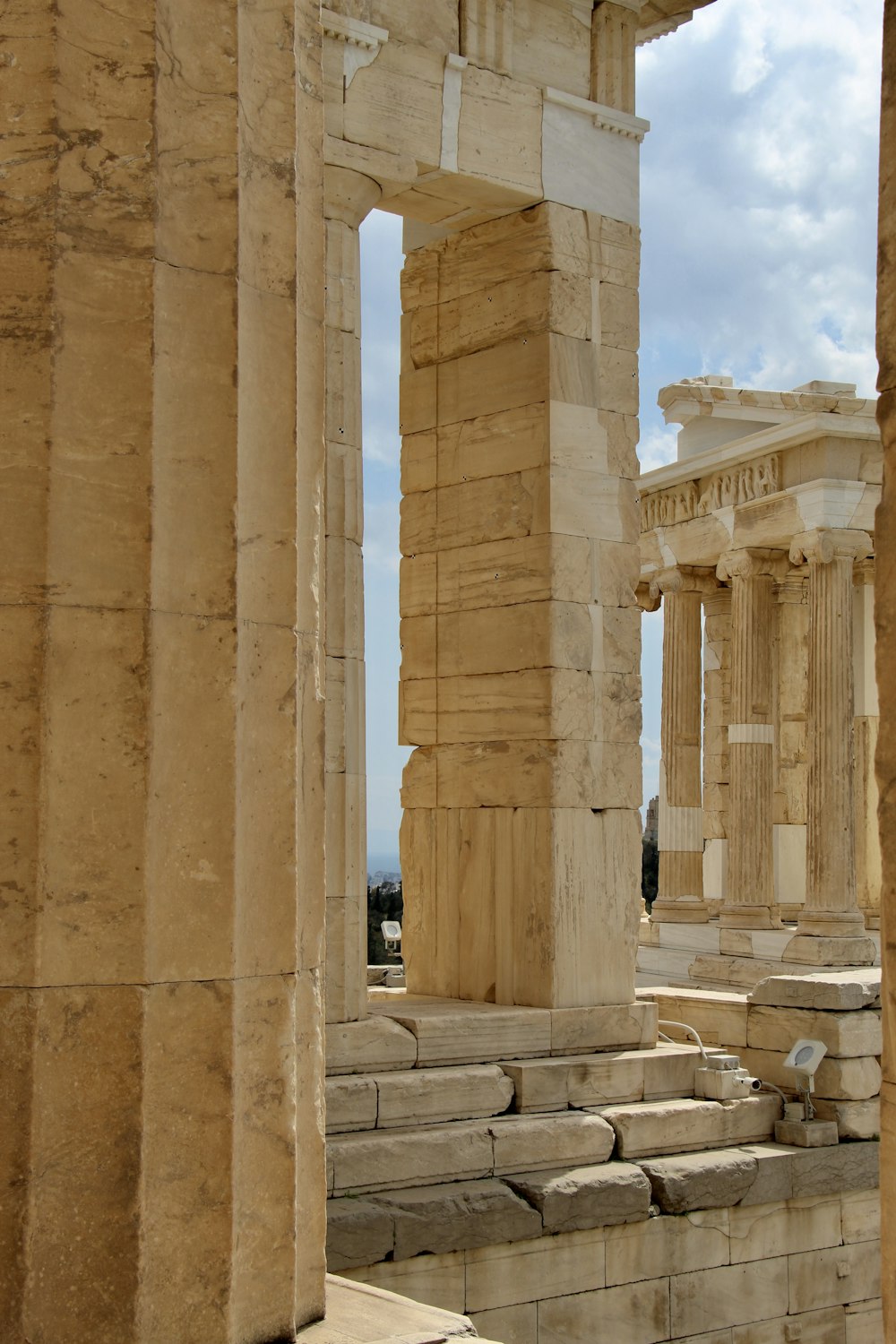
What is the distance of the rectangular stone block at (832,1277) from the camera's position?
10.3 metres

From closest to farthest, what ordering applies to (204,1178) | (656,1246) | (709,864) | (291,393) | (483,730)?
1. (204,1178)
2. (291,393)
3. (656,1246)
4. (483,730)
5. (709,864)

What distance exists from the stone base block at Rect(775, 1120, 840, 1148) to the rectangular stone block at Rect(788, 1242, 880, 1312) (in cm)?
68

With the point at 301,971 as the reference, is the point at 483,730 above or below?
above

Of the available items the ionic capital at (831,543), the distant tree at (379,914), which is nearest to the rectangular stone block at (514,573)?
the ionic capital at (831,543)

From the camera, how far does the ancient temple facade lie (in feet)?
68.5

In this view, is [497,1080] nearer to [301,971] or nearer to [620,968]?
[620,968]

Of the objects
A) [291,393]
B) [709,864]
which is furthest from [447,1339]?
[709,864]

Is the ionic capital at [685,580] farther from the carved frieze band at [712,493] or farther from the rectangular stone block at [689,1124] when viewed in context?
the rectangular stone block at [689,1124]

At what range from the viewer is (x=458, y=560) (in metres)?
11.6

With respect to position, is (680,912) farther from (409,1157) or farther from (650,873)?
→ (650,873)

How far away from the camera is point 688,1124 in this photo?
10219 millimetres

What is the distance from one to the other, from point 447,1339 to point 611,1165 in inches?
200

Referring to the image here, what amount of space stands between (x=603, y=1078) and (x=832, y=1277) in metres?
2.02

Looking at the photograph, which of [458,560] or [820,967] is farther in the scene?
[820,967]
